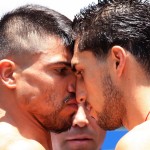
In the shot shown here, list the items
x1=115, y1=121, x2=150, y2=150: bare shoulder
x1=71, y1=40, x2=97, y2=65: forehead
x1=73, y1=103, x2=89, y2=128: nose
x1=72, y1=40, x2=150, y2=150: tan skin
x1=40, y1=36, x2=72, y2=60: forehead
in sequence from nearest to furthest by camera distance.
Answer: x1=115, y1=121, x2=150, y2=150: bare shoulder
x1=72, y1=40, x2=150, y2=150: tan skin
x1=71, y1=40, x2=97, y2=65: forehead
x1=40, y1=36, x2=72, y2=60: forehead
x1=73, y1=103, x2=89, y2=128: nose

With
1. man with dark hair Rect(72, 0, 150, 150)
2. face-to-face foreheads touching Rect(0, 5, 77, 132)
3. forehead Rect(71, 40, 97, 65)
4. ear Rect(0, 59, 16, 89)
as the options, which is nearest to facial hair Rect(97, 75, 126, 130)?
man with dark hair Rect(72, 0, 150, 150)

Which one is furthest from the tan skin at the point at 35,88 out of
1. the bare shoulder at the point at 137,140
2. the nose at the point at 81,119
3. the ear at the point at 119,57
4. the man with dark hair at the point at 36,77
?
the nose at the point at 81,119

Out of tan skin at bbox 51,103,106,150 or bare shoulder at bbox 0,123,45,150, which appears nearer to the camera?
bare shoulder at bbox 0,123,45,150

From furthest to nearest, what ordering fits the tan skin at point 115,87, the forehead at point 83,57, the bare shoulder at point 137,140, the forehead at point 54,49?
the forehead at point 54,49 < the forehead at point 83,57 < the tan skin at point 115,87 < the bare shoulder at point 137,140

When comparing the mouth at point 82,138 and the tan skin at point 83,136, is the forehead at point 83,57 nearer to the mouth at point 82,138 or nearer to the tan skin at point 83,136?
the tan skin at point 83,136

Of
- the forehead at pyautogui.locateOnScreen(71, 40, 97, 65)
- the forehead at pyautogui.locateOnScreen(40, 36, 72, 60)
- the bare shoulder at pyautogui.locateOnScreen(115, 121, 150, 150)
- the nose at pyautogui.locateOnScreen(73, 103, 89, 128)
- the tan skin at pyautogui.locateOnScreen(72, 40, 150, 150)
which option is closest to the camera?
the bare shoulder at pyautogui.locateOnScreen(115, 121, 150, 150)

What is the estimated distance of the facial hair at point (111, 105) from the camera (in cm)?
190

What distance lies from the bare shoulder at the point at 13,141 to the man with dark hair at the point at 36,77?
→ 1 cm

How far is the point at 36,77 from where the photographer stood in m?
2.09

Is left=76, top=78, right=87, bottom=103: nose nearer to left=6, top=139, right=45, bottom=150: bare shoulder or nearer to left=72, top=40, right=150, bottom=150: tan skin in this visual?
left=72, top=40, right=150, bottom=150: tan skin

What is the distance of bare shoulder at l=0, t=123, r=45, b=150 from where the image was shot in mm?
1841

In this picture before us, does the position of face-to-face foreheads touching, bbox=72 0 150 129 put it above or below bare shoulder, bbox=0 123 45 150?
above

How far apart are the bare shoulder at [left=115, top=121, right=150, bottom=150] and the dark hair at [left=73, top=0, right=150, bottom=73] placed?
1.04 feet

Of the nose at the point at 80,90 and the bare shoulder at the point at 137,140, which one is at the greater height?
the bare shoulder at the point at 137,140
